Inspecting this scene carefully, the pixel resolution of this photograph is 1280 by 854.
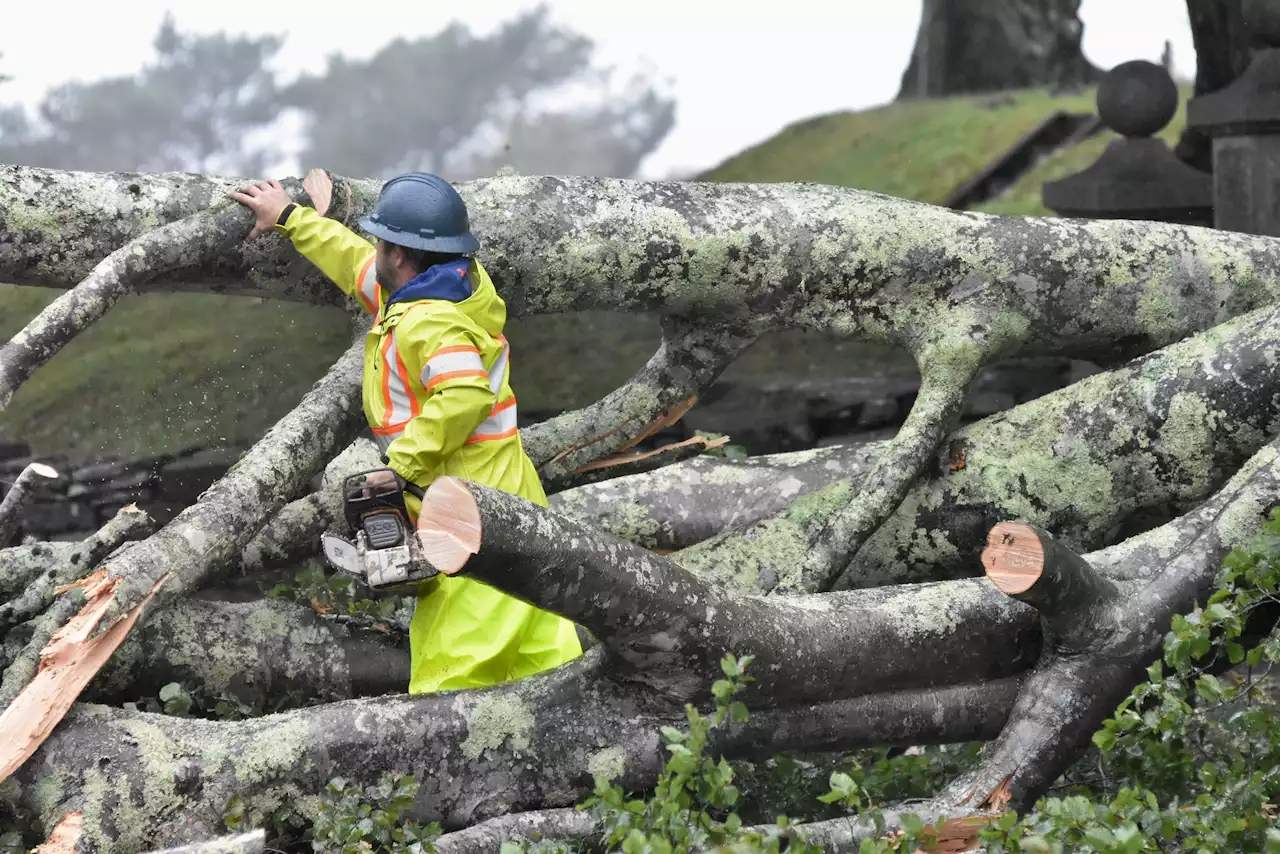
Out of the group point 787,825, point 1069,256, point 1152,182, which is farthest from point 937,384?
point 1152,182

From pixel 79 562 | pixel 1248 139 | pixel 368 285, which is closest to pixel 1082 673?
pixel 368 285

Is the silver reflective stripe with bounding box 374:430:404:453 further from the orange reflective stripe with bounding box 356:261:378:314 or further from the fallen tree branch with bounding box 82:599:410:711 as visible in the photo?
the fallen tree branch with bounding box 82:599:410:711

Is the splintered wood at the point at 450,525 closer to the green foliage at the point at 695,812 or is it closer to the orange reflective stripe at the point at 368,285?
the green foliage at the point at 695,812

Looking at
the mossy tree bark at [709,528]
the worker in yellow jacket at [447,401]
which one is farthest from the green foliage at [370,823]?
the worker in yellow jacket at [447,401]

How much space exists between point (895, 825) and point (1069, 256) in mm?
2338

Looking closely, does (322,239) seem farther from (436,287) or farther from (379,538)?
(379,538)

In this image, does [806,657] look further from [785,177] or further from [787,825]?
[785,177]

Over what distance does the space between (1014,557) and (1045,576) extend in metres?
0.10

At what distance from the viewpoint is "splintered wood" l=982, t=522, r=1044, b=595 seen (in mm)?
3770

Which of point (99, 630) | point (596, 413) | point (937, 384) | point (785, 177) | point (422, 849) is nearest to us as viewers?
point (422, 849)

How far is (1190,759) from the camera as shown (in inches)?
181

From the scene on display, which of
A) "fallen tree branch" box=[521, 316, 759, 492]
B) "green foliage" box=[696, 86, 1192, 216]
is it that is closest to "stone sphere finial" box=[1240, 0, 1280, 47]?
"fallen tree branch" box=[521, 316, 759, 492]

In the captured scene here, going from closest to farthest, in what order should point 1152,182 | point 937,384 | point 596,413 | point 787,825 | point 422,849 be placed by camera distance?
point 787,825
point 422,849
point 937,384
point 596,413
point 1152,182

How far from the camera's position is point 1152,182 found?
9.85 meters
